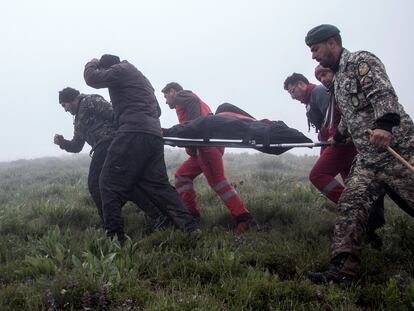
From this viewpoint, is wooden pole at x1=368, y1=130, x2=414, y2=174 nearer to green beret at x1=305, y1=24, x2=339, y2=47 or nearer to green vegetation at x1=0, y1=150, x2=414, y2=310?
green vegetation at x1=0, y1=150, x2=414, y2=310

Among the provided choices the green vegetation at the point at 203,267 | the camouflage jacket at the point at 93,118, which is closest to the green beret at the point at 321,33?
the green vegetation at the point at 203,267

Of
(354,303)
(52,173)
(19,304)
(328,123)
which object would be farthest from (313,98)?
(52,173)

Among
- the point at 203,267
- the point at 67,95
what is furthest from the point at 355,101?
the point at 67,95

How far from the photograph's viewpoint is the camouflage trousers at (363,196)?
387cm

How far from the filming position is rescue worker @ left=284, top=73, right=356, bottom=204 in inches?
223

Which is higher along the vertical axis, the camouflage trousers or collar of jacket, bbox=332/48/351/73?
collar of jacket, bbox=332/48/351/73

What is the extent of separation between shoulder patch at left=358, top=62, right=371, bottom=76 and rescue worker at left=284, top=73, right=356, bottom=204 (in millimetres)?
1346

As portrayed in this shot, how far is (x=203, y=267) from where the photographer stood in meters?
4.06

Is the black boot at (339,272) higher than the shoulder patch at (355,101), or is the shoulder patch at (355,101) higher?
the shoulder patch at (355,101)

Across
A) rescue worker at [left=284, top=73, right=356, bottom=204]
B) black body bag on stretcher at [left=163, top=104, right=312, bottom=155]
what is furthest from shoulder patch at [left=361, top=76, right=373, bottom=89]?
black body bag on stretcher at [left=163, top=104, right=312, bottom=155]

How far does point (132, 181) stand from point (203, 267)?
6.20ft

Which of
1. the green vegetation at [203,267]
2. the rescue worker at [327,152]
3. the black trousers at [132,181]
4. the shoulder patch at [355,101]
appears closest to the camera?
the green vegetation at [203,267]

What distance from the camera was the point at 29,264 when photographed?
4.20m

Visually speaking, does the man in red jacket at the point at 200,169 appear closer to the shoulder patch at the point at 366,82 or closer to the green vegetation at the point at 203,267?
the green vegetation at the point at 203,267
